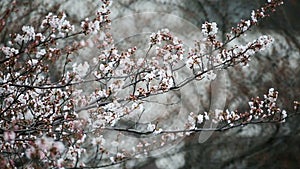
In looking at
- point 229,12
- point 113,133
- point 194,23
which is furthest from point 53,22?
point 229,12

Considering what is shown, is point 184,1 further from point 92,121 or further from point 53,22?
point 53,22

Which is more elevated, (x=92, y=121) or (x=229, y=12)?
(x=229, y=12)

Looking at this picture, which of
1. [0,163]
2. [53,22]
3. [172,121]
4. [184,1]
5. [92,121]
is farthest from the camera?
[184,1]

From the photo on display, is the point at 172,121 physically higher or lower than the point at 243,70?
lower

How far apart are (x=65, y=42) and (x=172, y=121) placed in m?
1.02

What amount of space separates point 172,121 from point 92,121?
1.68 metres

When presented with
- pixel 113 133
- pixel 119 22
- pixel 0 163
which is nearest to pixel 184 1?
pixel 119 22

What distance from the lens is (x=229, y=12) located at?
3.88 metres

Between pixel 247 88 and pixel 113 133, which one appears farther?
pixel 247 88

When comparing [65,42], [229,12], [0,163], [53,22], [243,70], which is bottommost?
[0,163]

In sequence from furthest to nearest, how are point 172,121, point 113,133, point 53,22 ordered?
point 172,121 < point 113,133 < point 53,22

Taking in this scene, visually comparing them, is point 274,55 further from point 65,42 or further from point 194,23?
point 65,42

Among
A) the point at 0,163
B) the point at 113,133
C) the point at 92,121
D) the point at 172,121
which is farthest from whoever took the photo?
the point at 172,121

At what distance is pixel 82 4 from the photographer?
3.61m
